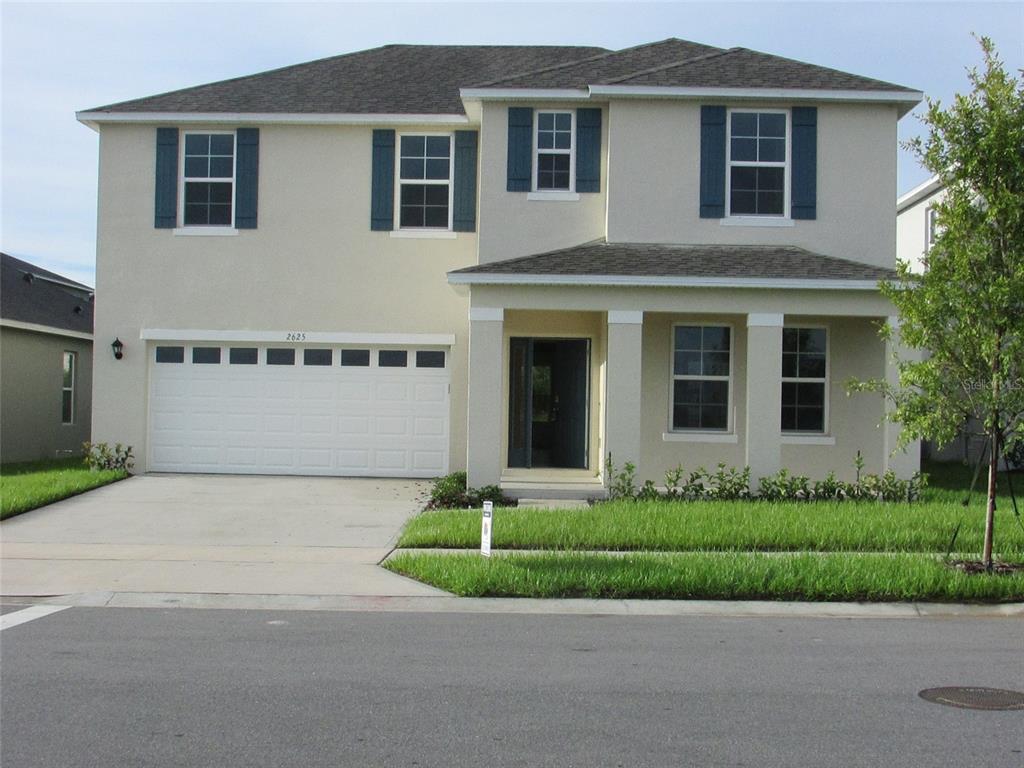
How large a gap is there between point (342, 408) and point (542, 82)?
22.3ft

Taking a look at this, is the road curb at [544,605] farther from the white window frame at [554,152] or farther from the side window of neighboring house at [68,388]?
the side window of neighboring house at [68,388]

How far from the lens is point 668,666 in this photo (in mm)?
7516

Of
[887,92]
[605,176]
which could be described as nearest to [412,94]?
[605,176]

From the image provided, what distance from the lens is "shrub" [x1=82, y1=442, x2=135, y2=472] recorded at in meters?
18.6

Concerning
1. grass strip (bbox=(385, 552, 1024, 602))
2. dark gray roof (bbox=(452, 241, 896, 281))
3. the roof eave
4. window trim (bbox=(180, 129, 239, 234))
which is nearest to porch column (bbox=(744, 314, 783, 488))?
the roof eave

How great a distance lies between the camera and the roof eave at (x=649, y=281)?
51.0ft

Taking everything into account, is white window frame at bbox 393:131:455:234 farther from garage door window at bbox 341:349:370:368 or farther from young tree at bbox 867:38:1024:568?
young tree at bbox 867:38:1024:568

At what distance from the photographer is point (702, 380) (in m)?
17.5

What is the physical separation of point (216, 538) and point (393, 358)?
6.44 m

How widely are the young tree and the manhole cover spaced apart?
4.11m

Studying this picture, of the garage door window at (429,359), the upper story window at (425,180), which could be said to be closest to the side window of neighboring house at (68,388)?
the garage door window at (429,359)

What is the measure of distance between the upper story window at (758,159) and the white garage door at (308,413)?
238 inches

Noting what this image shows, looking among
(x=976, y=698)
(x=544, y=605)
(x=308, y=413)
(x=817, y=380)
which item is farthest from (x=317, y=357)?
(x=976, y=698)

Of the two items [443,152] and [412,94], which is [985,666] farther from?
[412,94]
